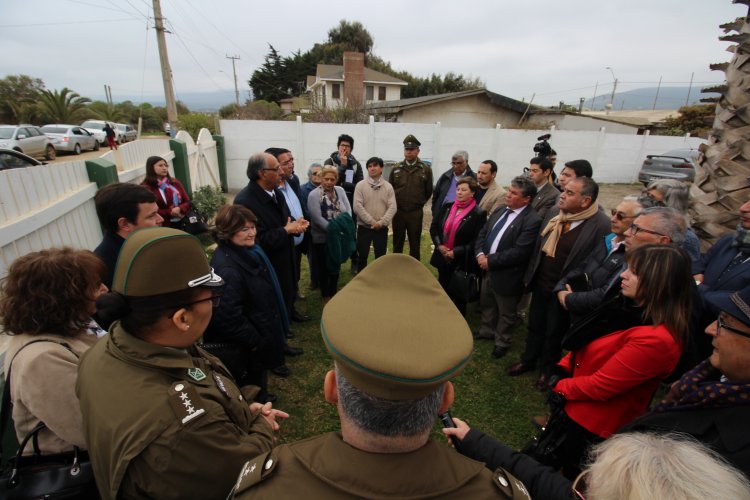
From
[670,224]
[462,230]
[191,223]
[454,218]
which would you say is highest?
[670,224]

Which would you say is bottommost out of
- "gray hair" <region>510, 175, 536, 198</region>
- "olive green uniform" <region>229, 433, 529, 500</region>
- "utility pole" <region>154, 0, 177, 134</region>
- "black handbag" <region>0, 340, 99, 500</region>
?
"black handbag" <region>0, 340, 99, 500</region>

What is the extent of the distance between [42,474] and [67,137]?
21.8 m

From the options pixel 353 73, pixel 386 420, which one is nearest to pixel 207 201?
pixel 386 420

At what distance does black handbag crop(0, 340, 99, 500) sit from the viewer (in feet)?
4.21

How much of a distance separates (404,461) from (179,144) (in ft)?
26.0

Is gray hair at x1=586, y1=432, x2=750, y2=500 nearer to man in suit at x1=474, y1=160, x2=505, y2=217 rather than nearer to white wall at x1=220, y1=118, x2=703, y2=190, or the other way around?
man in suit at x1=474, y1=160, x2=505, y2=217

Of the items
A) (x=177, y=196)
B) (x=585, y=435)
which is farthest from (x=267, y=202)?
(x=585, y=435)

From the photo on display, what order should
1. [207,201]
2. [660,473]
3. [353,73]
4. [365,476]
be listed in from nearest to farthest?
[365,476]
[660,473]
[207,201]
[353,73]

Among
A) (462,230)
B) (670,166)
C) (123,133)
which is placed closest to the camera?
(462,230)

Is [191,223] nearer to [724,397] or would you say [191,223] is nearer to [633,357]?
[633,357]

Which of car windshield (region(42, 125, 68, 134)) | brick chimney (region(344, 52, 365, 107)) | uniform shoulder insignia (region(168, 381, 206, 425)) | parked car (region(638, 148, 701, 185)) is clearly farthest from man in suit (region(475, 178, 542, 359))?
brick chimney (region(344, 52, 365, 107))

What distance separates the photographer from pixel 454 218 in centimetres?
424

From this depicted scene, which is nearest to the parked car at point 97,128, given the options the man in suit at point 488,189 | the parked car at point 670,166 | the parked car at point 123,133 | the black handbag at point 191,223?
the parked car at point 123,133

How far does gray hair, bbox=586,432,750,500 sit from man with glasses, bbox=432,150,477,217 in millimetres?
4058
